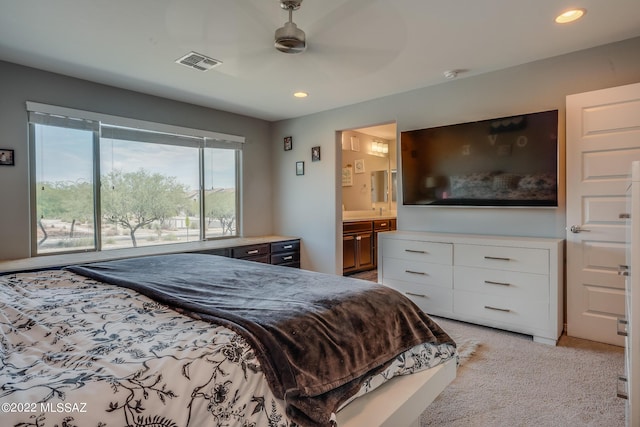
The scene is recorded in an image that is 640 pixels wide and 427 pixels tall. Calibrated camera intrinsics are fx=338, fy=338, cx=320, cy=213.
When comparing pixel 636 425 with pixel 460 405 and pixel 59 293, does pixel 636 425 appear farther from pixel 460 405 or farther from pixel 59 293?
pixel 59 293

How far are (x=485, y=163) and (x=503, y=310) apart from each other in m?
1.37

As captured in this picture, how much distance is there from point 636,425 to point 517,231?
2433mm

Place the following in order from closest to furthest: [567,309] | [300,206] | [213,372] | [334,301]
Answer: [213,372]
[334,301]
[567,309]
[300,206]

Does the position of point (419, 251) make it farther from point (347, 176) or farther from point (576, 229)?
point (347, 176)

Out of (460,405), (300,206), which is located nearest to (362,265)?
(300,206)

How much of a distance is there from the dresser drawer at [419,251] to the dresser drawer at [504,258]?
0.10m

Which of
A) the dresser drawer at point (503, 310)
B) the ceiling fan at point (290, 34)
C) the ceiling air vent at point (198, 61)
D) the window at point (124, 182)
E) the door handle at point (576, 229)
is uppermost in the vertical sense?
the ceiling air vent at point (198, 61)

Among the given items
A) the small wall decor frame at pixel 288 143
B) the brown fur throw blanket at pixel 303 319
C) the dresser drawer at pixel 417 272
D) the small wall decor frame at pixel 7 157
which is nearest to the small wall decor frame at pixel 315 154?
the small wall decor frame at pixel 288 143

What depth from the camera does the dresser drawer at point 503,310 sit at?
9.18 ft

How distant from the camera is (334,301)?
1.51 metres

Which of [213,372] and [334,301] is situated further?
[334,301]

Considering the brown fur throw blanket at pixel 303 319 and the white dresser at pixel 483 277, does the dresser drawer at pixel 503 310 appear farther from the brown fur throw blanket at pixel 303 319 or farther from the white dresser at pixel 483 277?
the brown fur throw blanket at pixel 303 319

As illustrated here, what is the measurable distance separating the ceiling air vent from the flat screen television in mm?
2109

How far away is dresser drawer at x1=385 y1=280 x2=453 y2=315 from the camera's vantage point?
10.9 ft
